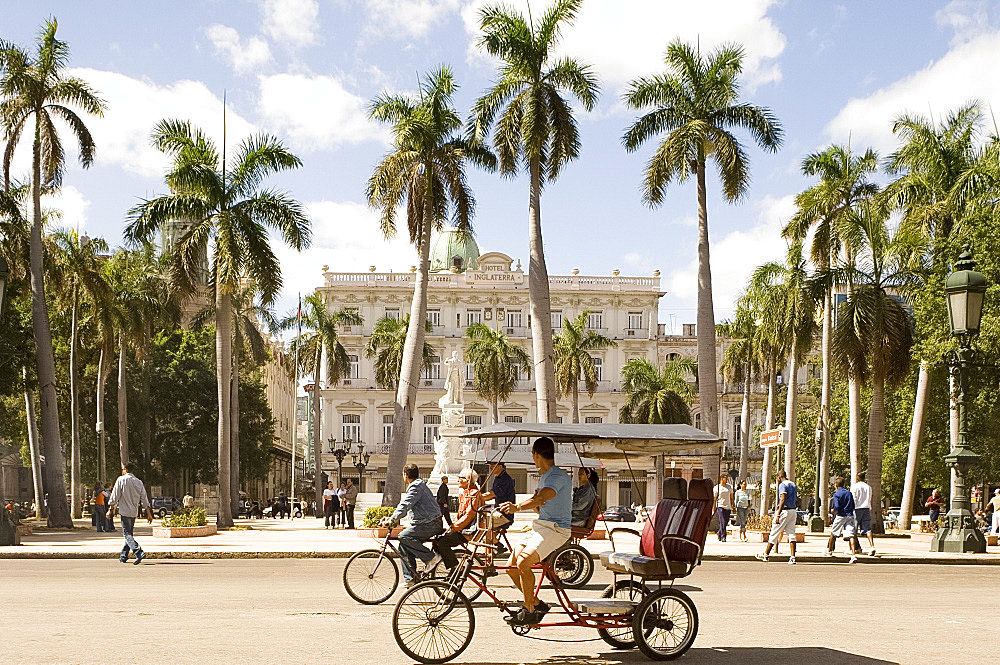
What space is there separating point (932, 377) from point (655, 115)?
1547cm

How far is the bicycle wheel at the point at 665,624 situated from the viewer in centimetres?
947

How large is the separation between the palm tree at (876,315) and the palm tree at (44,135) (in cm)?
2419

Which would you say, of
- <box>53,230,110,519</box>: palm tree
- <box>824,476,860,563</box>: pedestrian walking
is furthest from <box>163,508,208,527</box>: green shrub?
<box>824,476,860,563</box>: pedestrian walking

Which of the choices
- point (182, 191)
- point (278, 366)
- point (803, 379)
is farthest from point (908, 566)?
point (278, 366)

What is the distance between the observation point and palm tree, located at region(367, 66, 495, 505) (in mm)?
35156

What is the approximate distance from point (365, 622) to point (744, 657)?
13.2 feet

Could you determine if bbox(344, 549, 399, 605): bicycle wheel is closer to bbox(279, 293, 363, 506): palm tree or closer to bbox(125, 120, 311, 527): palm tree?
bbox(125, 120, 311, 527): palm tree

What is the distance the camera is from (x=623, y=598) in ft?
35.2

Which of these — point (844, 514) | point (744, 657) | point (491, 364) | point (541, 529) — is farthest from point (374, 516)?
point (491, 364)

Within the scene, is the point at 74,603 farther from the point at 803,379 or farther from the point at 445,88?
the point at 803,379

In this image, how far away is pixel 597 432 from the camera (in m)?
12.3

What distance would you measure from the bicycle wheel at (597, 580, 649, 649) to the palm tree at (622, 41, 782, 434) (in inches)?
834

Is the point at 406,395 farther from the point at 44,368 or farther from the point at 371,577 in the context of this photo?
the point at 371,577

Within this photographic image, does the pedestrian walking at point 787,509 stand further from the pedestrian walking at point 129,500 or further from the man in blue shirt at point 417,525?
the pedestrian walking at point 129,500
